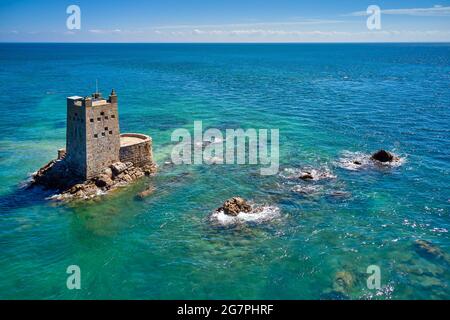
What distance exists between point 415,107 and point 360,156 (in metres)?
42.9

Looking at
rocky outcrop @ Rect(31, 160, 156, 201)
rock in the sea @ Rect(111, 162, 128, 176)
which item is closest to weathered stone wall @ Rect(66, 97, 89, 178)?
rocky outcrop @ Rect(31, 160, 156, 201)

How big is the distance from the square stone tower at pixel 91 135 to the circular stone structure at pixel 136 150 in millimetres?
1321

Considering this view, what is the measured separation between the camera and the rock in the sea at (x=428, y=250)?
3588cm

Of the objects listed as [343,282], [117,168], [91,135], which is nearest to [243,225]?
[343,282]

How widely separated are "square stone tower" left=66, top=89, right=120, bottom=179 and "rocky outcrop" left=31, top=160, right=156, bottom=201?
756mm

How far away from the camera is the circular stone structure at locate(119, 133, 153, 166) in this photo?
51.1 m

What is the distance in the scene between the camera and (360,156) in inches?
2376

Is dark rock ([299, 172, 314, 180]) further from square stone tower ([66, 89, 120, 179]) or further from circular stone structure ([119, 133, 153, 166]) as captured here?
square stone tower ([66, 89, 120, 179])

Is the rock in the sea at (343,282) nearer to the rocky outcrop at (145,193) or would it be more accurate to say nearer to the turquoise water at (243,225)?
the turquoise water at (243,225)

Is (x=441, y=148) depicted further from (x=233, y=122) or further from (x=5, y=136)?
(x=5, y=136)

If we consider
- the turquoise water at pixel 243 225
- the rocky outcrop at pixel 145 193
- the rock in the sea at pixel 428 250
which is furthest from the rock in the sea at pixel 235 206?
the rock in the sea at pixel 428 250

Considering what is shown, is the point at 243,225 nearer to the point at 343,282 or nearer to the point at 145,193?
the point at 343,282

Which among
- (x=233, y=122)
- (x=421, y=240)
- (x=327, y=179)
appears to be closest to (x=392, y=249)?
(x=421, y=240)

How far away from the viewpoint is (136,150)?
52.1 metres
